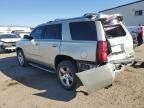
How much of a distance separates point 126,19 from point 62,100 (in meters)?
33.3

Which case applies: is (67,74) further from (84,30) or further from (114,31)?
(114,31)

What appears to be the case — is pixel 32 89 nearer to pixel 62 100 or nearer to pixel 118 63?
pixel 62 100

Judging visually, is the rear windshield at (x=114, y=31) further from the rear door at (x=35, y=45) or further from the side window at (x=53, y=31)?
the rear door at (x=35, y=45)

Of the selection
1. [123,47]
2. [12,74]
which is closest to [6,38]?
[12,74]

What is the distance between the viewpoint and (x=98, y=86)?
5.40 meters

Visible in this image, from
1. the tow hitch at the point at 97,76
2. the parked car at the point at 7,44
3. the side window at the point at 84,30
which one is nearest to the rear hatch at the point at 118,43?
the side window at the point at 84,30

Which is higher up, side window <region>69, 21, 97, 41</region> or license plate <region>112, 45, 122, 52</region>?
side window <region>69, 21, 97, 41</region>

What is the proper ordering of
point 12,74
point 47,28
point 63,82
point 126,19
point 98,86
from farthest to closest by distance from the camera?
point 126,19 → point 12,74 → point 47,28 → point 63,82 → point 98,86

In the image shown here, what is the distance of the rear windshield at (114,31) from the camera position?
19.6 feet

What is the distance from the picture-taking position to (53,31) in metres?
7.25

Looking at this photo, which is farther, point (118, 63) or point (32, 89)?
point (32, 89)

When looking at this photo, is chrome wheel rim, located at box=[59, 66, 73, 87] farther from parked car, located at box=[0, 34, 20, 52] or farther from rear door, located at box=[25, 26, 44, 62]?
parked car, located at box=[0, 34, 20, 52]

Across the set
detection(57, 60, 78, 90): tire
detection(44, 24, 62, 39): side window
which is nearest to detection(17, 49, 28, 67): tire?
detection(44, 24, 62, 39): side window

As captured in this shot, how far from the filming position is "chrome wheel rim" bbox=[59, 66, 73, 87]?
6.45m
